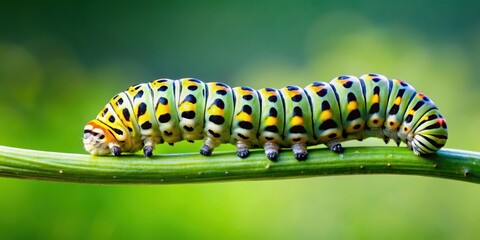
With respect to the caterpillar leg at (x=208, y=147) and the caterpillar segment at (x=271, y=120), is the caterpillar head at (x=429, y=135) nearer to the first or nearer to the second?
the caterpillar segment at (x=271, y=120)

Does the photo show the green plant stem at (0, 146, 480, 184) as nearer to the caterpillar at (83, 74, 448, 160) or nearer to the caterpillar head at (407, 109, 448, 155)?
the caterpillar head at (407, 109, 448, 155)

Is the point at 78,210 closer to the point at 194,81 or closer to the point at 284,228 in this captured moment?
the point at 284,228

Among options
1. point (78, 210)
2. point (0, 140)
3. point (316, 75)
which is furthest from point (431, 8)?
point (0, 140)

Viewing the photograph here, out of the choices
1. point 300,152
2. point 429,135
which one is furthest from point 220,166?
point 429,135

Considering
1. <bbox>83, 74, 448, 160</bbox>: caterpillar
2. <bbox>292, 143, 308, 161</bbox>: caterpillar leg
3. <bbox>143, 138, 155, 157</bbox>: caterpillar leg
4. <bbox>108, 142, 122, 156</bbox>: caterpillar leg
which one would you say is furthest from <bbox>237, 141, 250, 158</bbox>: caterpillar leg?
<bbox>108, 142, 122, 156</bbox>: caterpillar leg

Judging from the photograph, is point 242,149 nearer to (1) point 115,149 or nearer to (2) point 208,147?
(2) point 208,147

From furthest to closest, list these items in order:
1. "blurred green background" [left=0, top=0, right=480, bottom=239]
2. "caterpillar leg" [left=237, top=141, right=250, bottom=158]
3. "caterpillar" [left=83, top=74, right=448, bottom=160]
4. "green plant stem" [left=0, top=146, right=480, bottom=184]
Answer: "blurred green background" [left=0, top=0, right=480, bottom=239], "caterpillar" [left=83, top=74, right=448, bottom=160], "caterpillar leg" [left=237, top=141, right=250, bottom=158], "green plant stem" [left=0, top=146, right=480, bottom=184]
